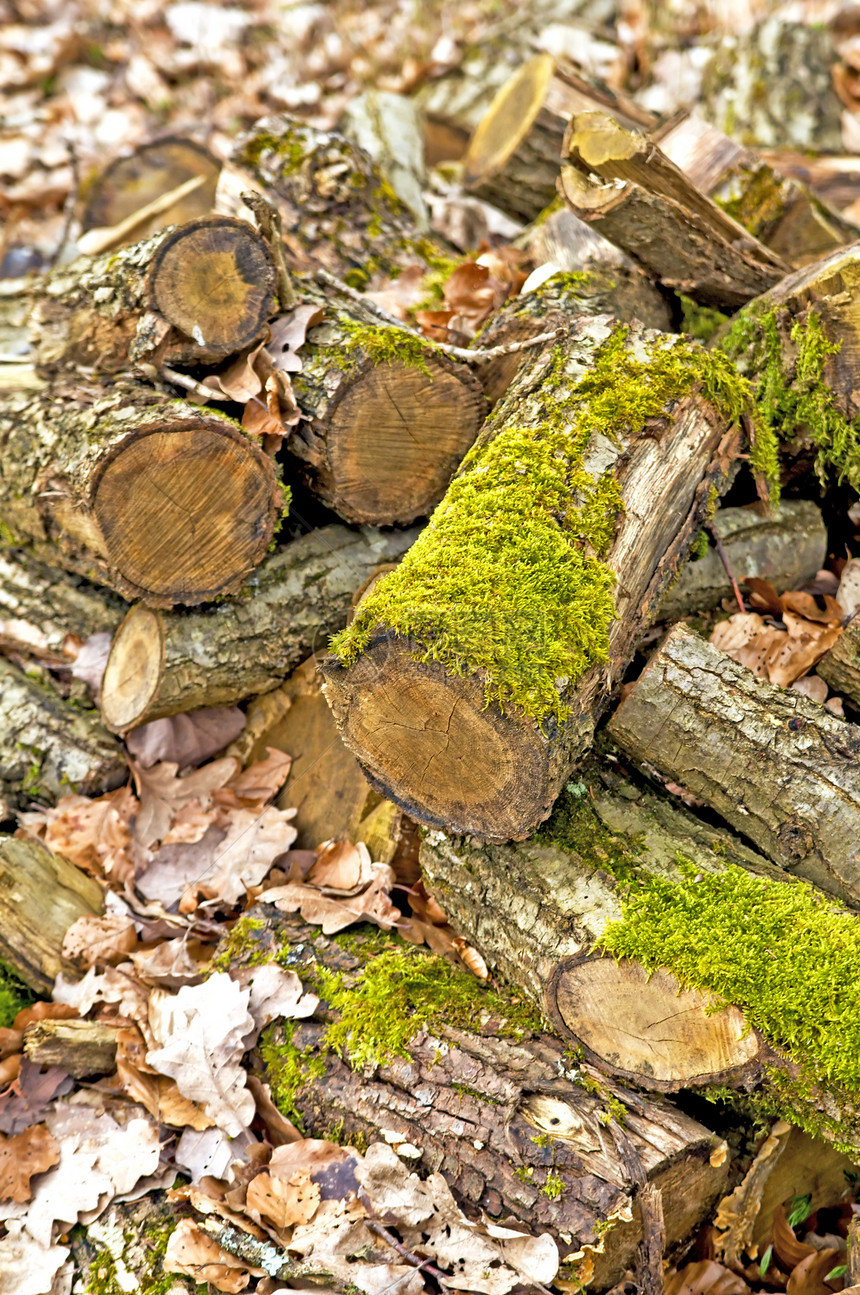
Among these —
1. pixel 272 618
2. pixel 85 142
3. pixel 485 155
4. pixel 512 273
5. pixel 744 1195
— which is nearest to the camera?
pixel 744 1195

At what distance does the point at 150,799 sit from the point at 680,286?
8.96 feet

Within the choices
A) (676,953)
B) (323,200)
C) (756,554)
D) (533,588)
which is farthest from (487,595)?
(323,200)

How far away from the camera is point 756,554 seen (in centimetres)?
317

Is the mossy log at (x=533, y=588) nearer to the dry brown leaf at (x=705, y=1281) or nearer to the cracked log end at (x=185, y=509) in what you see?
the cracked log end at (x=185, y=509)

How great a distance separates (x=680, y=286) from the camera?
3.43 metres

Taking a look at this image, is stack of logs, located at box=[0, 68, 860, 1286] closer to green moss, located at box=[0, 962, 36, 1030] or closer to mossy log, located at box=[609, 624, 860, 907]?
mossy log, located at box=[609, 624, 860, 907]

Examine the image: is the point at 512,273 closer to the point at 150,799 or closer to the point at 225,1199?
the point at 150,799

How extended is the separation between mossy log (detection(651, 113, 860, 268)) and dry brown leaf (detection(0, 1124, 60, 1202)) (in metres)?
4.19

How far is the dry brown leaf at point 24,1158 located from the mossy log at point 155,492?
1620 millimetres

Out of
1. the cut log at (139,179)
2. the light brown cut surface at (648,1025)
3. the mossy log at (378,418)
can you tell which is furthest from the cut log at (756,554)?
the cut log at (139,179)

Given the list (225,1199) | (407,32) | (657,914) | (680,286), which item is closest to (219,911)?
(225,1199)

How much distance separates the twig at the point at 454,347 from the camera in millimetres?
2891

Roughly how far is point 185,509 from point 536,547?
1.18 metres

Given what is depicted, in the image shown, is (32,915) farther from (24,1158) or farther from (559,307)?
(559,307)
